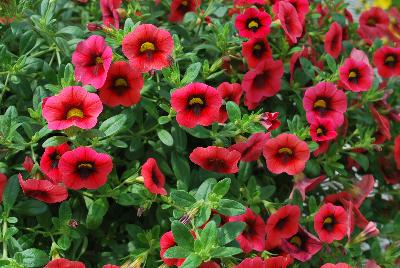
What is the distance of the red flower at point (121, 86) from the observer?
1396mm

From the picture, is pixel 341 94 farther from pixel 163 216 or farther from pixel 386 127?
pixel 163 216

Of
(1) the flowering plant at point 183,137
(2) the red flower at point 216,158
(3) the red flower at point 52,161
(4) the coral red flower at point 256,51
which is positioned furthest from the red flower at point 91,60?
(4) the coral red flower at point 256,51

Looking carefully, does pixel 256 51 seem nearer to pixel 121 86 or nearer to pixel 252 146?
pixel 252 146

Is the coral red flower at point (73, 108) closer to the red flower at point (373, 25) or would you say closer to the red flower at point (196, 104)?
the red flower at point (196, 104)

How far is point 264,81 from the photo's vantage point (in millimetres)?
1614

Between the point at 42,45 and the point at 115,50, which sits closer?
the point at 115,50

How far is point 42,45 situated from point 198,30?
42 cm

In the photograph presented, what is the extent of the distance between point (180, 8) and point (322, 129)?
0.54 metres

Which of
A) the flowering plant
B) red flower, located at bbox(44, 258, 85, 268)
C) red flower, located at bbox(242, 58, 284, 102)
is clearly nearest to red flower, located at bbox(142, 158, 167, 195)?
the flowering plant

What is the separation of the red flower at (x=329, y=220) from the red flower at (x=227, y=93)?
32 cm

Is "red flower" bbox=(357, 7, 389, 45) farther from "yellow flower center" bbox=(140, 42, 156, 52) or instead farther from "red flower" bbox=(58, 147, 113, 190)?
"red flower" bbox=(58, 147, 113, 190)

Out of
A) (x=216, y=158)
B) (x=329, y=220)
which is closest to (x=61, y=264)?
(x=216, y=158)

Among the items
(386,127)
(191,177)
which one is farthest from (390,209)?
(191,177)

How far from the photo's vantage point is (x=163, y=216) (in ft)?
4.84
